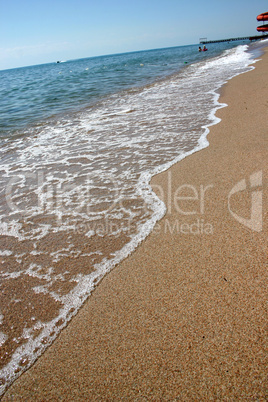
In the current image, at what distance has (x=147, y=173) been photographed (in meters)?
4.16

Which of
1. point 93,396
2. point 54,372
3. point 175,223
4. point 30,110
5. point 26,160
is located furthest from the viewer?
point 30,110

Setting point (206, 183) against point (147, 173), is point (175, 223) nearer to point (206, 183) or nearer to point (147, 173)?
point (206, 183)

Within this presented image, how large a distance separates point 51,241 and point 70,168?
2198mm

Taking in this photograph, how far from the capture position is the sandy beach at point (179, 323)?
1.51m

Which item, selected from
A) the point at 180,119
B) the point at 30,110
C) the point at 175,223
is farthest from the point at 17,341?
the point at 30,110
